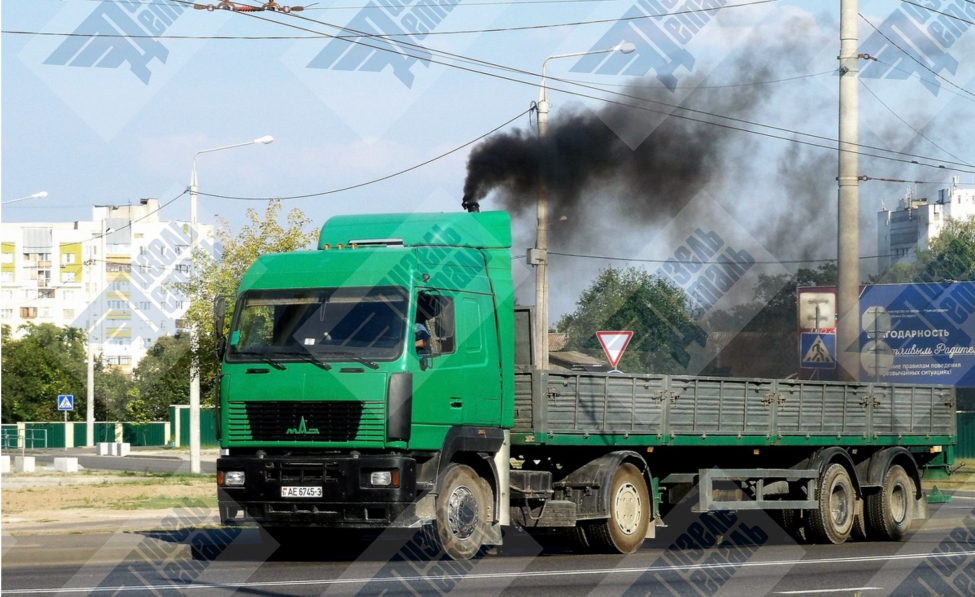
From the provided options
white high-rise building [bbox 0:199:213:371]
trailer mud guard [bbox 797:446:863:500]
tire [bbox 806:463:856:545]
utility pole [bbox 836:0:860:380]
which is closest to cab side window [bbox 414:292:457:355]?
trailer mud guard [bbox 797:446:863:500]

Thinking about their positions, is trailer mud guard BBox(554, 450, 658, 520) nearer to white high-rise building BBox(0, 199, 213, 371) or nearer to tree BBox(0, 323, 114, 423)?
tree BBox(0, 323, 114, 423)

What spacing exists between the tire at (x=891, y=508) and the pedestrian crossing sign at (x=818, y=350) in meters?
2.24

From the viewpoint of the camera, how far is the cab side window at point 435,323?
13.0 meters

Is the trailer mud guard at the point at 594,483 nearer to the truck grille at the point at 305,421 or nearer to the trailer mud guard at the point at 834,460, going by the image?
the truck grille at the point at 305,421

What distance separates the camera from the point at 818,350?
2078 cm

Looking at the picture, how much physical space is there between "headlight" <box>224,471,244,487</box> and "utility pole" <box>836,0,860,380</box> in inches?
431

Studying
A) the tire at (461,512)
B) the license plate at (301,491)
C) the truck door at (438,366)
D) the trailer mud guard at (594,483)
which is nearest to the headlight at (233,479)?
the license plate at (301,491)

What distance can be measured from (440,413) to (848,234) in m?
9.96

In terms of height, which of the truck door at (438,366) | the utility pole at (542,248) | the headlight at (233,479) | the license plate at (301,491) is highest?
the utility pole at (542,248)

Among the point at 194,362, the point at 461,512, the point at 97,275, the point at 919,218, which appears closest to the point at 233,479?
the point at 461,512

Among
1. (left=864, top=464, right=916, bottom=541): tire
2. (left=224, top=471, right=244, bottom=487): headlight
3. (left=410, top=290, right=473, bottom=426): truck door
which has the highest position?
(left=410, top=290, right=473, bottom=426): truck door

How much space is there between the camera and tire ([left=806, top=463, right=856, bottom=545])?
17391mm

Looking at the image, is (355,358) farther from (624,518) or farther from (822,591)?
(822,591)

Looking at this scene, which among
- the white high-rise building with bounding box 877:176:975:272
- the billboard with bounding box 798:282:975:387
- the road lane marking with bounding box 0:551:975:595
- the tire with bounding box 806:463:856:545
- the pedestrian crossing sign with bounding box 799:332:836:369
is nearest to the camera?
the road lane marking with bounding box 0:551:975:595
